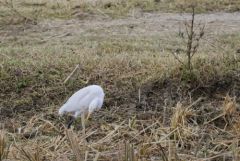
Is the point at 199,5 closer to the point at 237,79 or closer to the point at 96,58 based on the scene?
the point at 96,58

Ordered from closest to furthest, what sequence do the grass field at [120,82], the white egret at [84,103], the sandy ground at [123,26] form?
1. the grass field at [120,82]
2. the white egret at [84,103]
3. the sandy ground at [123,26]

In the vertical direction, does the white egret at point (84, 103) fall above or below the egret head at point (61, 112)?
above

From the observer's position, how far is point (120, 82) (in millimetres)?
5078

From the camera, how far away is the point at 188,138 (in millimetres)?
3711

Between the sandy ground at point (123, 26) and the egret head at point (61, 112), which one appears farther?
the sandy ground at point (123, 26)

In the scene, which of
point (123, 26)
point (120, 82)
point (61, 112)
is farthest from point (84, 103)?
point (123, 26)

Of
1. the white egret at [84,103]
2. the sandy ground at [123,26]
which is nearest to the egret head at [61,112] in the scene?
the white egret at [84,103]

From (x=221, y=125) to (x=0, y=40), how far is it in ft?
12.6

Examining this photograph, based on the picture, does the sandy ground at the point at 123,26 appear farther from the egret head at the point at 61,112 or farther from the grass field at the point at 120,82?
the egret head at the point at 61,112

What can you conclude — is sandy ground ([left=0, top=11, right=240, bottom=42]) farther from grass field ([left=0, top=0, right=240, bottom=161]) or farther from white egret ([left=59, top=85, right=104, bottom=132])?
white egret ([left=59, top=85, right=104, bottom=132])

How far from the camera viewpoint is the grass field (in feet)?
11.2

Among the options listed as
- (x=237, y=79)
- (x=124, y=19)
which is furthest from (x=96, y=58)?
(x=124, y=19)

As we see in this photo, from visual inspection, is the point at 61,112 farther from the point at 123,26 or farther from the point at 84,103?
the point at 123,26

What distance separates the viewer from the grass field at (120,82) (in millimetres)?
3412
